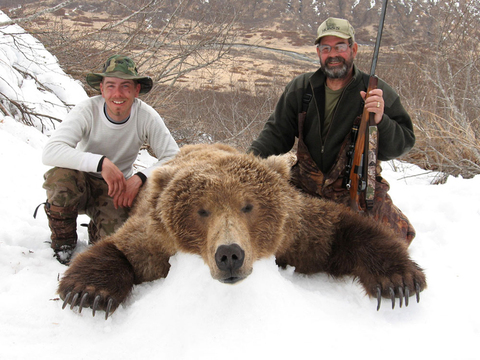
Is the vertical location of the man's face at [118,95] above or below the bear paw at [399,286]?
above

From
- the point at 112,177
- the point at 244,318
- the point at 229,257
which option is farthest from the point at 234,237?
the point at 112,177

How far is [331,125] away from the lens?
3.59 meters

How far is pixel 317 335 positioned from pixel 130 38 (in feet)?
23.6

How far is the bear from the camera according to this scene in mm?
2197

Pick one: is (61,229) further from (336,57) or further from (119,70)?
(336,57)

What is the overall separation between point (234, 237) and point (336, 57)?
229 centimetres

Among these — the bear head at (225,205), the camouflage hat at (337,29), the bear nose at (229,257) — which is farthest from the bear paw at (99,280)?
the camouflage hat at (337,29)

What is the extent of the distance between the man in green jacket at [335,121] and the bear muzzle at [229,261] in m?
1.77

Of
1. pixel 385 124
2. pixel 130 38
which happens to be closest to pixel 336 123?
pixel 385 124

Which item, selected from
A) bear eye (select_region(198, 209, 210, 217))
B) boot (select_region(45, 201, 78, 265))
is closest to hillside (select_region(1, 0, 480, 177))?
boot (select_region(45, 201, 78, 265))

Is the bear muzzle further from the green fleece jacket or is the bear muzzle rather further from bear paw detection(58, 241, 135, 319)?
the green fleece jacket

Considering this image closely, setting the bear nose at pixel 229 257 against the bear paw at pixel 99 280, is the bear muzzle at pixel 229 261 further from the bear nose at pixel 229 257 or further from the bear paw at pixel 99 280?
the bear paw at pixel 99 280

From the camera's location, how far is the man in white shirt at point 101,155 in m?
3.12

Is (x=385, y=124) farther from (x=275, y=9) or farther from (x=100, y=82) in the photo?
(x=275, y=9)
